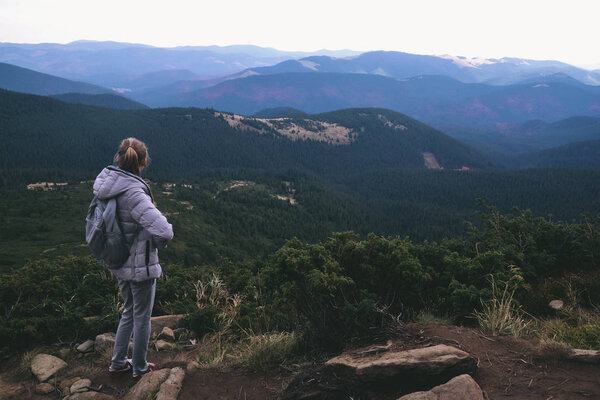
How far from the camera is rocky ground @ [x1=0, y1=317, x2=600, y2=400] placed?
299 cm

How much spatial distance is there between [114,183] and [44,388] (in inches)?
93.3

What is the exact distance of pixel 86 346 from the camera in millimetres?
4707

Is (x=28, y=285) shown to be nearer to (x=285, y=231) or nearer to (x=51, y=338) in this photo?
(x=51, y=338)

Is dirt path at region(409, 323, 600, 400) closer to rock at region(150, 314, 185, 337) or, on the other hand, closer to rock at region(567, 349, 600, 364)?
rock at region(567, 349, 600, 364)

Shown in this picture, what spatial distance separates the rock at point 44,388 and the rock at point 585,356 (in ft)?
16.8

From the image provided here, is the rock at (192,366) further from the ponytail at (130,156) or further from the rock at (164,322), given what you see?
the ponytail at (130,156)

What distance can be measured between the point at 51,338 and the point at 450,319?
17.2 feet

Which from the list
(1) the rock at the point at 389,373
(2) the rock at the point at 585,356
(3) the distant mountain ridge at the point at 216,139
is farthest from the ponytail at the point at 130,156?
(3) the distant mountain ridge at the point at 216,139

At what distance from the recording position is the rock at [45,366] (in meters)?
4.05

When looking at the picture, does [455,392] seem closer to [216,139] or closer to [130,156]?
[130,156]

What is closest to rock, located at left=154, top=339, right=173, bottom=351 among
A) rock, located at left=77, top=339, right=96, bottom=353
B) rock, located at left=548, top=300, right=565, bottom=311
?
rock, located at left=77, top=339, right=96, bottom=353

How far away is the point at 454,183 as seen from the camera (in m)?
68.6

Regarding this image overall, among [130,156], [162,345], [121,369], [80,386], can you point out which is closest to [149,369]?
[121,369]

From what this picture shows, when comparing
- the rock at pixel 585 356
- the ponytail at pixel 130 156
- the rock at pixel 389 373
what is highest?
the ponytail at pixel 130 156
